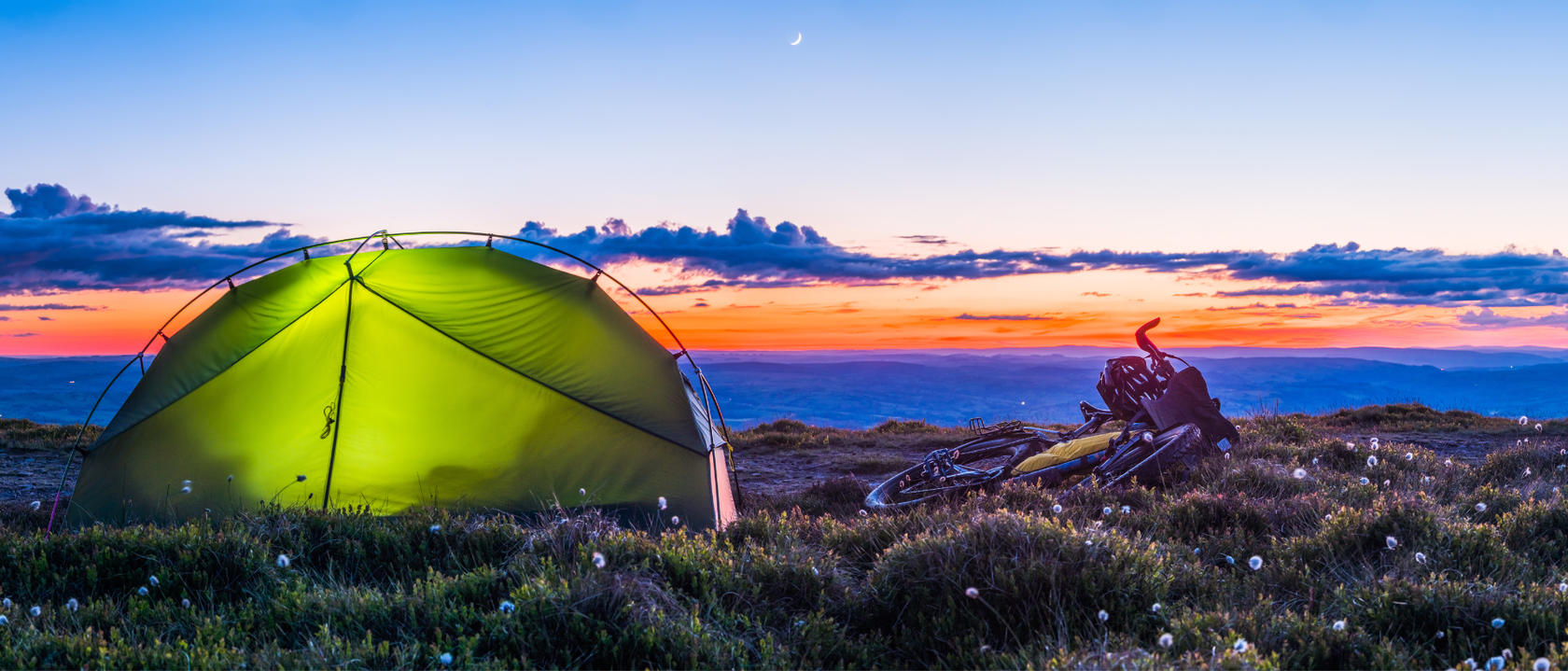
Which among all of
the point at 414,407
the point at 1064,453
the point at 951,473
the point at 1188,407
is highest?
the point at 414,407

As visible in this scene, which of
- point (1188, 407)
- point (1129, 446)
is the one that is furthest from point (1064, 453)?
point (1188, 407)

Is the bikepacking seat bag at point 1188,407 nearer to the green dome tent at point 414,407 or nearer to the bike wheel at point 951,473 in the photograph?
the bike wheel at point 951,473

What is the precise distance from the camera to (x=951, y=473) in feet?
32.8

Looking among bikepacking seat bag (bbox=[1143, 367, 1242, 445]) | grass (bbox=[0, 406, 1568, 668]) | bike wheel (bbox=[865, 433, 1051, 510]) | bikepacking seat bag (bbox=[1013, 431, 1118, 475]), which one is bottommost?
bike wheel (bbox=[865, 433, 1051, 510])

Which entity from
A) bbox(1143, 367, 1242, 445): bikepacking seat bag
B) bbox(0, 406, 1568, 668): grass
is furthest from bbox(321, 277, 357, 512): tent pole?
bbox(1143, 367, 1242, 445): bikepacking seat bag

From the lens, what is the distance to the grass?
400 centimetres

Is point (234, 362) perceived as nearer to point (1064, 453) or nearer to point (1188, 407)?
point (1064, 453)

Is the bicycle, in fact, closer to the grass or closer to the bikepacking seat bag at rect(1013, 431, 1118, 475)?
the bikepacking seat bag at rect(1013, 431, 1118, 475)

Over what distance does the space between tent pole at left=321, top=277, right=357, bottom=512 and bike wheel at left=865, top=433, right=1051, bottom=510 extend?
5170 millimetres

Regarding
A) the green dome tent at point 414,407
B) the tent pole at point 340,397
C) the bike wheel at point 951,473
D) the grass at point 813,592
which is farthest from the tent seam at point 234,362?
the bike wheel at point 951,473

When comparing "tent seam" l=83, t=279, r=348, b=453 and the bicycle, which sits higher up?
"tent seam" l=83, t=279, r=348, b=453

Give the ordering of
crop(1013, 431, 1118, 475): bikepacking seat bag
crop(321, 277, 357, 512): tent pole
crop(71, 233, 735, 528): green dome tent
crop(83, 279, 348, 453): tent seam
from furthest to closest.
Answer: crop(1013, 431, 1118, 475): bikepacking seat bag
crop(83, 279, 348, 453): tent seam
crop(71, 233, 735, 528): green dome tent
crop(321, 277, 357, 512): tent pole

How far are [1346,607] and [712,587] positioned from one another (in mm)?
3565

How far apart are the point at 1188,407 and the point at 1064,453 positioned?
1490mm
